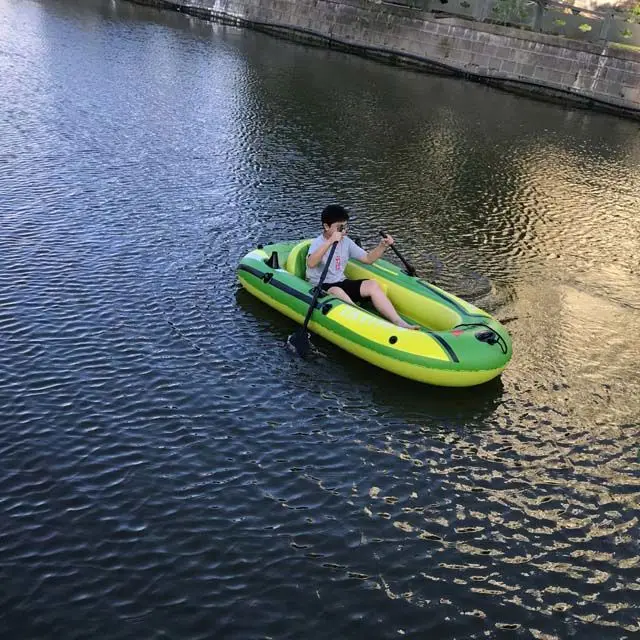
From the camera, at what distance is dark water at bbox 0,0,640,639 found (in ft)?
20.9

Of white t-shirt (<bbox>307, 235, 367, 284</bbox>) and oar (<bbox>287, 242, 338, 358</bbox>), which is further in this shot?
white t-shirt (<bbox>307, 235, 367, 284</bbox>)

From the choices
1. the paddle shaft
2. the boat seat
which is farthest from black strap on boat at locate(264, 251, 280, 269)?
the paddle shaft

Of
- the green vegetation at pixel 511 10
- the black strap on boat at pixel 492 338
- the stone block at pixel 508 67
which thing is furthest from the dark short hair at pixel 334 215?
the green vegetation at pixel 511 10

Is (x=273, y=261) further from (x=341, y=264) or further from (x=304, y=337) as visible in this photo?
(x=304, y=337)

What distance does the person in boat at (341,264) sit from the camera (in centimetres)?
1045

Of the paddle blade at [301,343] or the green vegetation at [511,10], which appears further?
the green vegetation at [511,10]

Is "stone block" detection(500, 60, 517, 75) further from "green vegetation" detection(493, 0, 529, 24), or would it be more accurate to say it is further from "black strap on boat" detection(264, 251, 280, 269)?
"black strap on boat" detection(264, 251, 280, 269)

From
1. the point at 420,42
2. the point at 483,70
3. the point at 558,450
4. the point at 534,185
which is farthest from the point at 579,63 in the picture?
the point at 558,450

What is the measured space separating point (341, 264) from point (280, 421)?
10.3ft

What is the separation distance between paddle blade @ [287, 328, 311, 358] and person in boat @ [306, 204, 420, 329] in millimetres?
852

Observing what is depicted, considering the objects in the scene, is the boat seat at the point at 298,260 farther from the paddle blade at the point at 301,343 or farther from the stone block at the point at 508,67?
the stone block at the point at 508,67

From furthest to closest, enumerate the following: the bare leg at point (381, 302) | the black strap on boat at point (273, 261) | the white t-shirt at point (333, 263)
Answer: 1. the black strap on boat at point (273, 261)
2. the white t-shirt at point (333, 263)
3. the bare leg at point (381, 302)

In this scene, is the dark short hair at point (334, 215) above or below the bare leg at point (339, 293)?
above

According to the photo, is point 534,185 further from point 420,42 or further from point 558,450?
point 420,42
